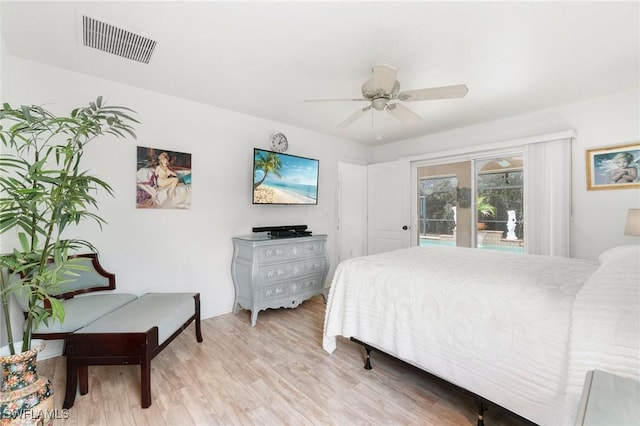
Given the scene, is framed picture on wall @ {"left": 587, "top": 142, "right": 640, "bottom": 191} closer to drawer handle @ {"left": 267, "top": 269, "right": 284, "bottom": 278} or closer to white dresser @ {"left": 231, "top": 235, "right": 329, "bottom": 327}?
white dresser @ {"left": 231, "top": 235, "right": 329, "bottom": 327}

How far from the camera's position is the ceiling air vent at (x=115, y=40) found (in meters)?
1.81

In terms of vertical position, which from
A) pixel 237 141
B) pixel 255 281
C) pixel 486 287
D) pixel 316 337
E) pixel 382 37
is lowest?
pixel 316 337

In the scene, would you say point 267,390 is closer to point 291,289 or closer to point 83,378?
point 83,378

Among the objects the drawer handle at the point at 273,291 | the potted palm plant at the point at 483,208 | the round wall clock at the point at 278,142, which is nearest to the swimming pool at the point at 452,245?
the potted palm plant at the point at 483,208

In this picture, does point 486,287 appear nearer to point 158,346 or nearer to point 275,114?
A: point 158,346

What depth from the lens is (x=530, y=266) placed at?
6.66 feet

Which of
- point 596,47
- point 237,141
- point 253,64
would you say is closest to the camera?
point 596,47

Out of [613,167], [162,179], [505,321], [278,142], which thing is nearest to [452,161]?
[613,167]

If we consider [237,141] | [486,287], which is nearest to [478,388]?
[486,287]

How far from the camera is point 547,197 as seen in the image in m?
3.20

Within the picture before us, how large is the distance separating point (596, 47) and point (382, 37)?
163 cm

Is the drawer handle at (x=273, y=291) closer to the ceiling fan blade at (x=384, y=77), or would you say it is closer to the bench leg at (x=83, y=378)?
the bench leg at (x=83, y=378)

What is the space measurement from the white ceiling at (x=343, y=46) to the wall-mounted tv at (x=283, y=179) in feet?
2.33

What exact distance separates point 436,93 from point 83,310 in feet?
9.90
